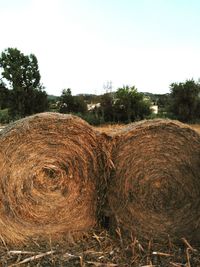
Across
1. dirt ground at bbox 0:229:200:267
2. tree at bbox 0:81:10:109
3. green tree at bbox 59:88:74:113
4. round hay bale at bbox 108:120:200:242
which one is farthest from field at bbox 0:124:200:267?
tree at bbox 0:81:10:109

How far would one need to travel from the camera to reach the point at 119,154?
5.66 m

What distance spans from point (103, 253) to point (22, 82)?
111ft

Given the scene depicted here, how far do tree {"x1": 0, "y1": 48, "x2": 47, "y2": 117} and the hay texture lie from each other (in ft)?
98.3

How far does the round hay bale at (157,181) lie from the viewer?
5.64m

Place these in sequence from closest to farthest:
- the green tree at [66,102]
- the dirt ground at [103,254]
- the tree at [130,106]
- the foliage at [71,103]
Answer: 1. the dirt ground at [103,254]
2. the tree at [130,106]
3. the foliage at [71,103]
4. the green tree at [66,102]

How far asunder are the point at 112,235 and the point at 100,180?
69cm

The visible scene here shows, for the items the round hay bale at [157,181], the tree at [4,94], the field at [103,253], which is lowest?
the field at [103,253]

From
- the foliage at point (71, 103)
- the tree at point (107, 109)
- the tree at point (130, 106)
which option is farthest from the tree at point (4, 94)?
the tree at point (130, 106)

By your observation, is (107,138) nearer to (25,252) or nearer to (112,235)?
(112,235)

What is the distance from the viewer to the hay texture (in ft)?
18.0

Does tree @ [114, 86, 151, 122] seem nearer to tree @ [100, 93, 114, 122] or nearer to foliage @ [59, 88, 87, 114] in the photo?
tree @ [100, 93, 114, 122]

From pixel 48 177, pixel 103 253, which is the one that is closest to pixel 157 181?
pixel 103 253

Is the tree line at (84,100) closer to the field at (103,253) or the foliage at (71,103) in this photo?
the foliage at (71,103)

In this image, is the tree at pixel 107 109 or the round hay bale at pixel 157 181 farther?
the tree at pixel 107 109
